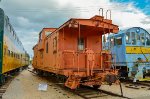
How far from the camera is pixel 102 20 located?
11.6 meters

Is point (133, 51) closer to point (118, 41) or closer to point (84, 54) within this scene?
point (118, 41)

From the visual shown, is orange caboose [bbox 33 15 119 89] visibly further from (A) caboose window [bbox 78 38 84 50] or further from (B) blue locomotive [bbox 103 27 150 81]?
(B) blue locomotive [bbox 103 27 150 81]

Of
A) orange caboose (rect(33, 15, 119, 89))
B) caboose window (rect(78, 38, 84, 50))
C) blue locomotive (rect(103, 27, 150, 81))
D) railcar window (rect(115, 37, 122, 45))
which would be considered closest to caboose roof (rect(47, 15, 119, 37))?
orange caboose (rect(33, 15, 119, 89))

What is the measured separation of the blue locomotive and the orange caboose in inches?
155

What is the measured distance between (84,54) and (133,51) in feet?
20.9

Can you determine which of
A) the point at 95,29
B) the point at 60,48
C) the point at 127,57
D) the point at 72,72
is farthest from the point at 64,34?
the point at 127,57

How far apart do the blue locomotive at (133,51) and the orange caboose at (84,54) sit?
3.94 m

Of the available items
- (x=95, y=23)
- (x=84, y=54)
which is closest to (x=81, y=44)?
(x=84, y=54)

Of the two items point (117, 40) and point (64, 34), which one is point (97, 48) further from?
point (117, 40)

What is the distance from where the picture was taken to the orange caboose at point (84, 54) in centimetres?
1073

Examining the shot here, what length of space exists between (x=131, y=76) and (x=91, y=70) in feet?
20.2

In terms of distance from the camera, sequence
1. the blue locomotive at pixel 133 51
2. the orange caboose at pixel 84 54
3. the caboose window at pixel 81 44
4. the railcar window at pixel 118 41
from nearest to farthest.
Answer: the orange caboose at pixel 84 54 → the caboose window at pixel 81 44 → the blue locomotive at pixel 133 51 → the railcar window at pixel 118 41

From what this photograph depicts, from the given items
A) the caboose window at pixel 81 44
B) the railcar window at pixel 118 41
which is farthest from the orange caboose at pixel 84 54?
the railcar window at pixel 118 41

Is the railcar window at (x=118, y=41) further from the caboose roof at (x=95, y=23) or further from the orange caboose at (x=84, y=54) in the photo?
the caboose roof at (x=95, y=23)
